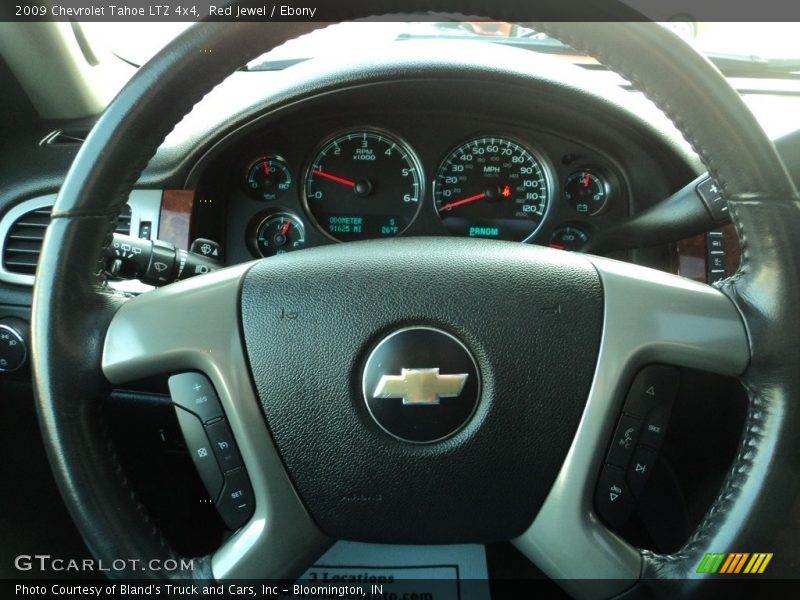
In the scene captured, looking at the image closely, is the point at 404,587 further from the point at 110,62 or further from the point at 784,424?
the point at 110,62

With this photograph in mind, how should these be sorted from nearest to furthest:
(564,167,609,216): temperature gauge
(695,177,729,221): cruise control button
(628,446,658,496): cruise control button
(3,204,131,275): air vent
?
(628,446,658,496): cruise control button < (695,177,729,221): cruise control button < (3,204,131,275): air vent < (564,167,609,216): temperature gauge

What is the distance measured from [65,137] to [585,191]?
1275 millimetres

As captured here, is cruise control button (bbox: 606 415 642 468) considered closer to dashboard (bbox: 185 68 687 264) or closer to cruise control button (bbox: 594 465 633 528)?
cruise control button (bbox: 594 465 633 528)

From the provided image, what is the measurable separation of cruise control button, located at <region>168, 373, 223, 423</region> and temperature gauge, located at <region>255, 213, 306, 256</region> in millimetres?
1022

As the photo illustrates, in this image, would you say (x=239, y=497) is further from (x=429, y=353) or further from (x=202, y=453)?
(x=429, y=353)

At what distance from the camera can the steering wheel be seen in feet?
2.91

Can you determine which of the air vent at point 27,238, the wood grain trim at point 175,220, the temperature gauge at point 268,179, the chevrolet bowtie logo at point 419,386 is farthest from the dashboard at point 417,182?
the chevrolet bowtie logo at point 419,386

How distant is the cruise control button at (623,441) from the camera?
38.0 inches

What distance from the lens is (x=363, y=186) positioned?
1.96m

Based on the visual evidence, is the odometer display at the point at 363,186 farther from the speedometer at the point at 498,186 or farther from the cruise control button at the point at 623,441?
the cruise control button at the point at 623,441

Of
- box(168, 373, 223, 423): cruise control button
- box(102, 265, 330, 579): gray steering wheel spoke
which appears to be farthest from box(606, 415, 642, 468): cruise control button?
box(168, 373, 223, 423): cruise control button

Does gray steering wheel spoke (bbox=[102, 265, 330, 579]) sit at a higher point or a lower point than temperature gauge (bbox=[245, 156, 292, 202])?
lower

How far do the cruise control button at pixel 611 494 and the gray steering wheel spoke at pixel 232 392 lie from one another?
1.12 feet

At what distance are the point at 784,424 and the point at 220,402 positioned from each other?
650mm
